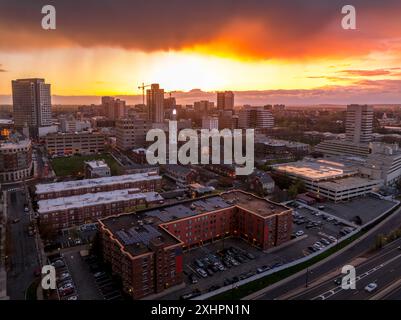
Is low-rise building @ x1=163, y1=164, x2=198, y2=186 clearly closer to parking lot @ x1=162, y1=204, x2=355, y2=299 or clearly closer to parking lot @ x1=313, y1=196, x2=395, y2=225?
parking lot @ x1=313, y1=196, x2=395, y2=225

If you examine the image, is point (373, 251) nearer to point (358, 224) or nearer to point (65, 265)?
point (358, 224)

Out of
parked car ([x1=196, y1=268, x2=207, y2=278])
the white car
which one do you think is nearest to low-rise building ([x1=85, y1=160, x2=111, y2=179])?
parked car ([x1=196, y1=268, x2=207, y2=278])

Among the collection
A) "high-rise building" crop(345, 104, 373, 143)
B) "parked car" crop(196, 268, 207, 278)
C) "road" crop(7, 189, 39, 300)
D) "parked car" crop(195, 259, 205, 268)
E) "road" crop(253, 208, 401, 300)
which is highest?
"high-rise building" crop(345, 104, 373, 143)

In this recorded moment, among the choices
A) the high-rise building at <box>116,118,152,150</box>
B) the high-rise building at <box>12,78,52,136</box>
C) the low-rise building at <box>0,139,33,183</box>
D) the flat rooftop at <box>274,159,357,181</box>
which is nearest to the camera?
the flat rooftop at <box>274,159,357,181</box>

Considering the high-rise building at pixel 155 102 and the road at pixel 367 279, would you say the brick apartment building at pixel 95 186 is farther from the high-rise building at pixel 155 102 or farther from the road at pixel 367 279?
the high-rise building at pixel 155 102

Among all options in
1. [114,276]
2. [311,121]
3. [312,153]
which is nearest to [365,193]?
[312,153]

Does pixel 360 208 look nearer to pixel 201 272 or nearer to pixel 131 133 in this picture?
pixel 201 272

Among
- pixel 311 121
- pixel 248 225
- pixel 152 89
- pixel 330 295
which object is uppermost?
pixel 152 89
